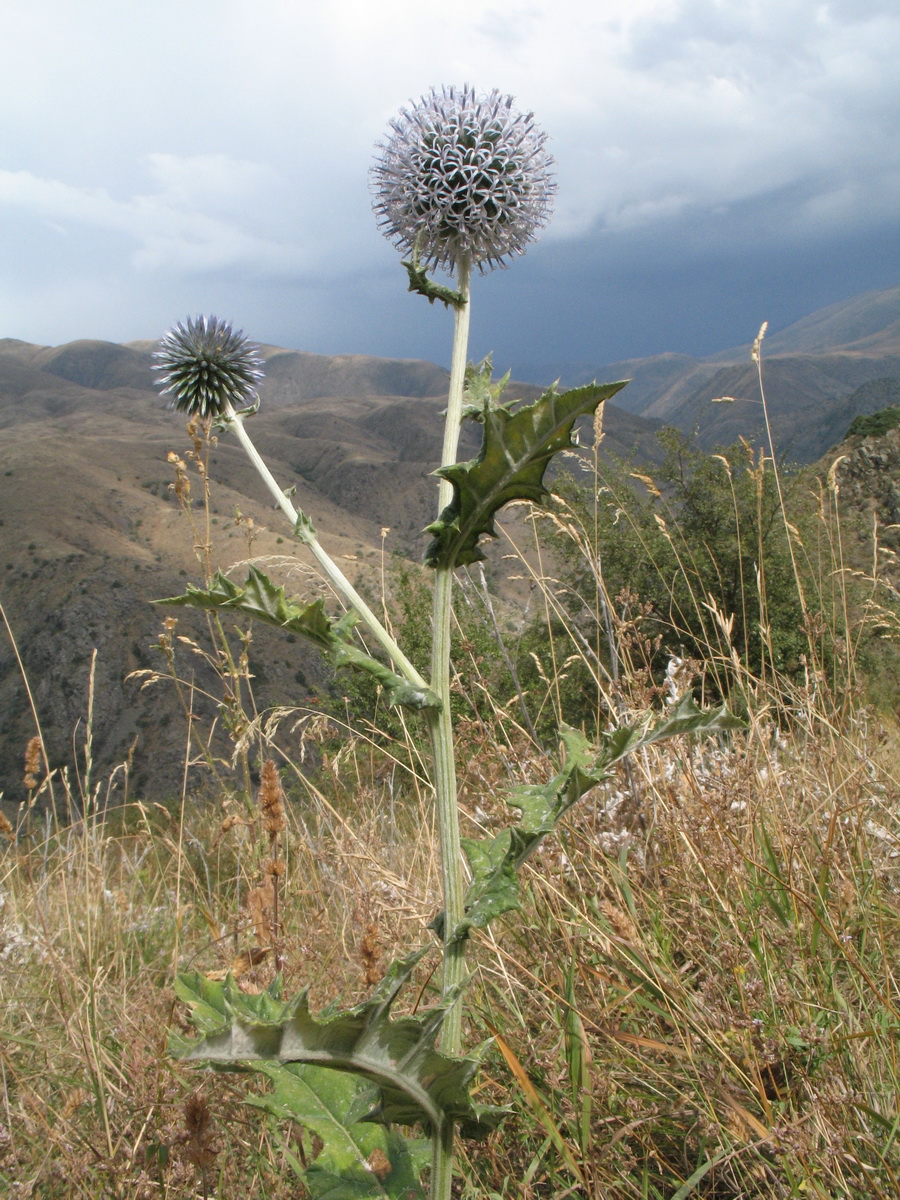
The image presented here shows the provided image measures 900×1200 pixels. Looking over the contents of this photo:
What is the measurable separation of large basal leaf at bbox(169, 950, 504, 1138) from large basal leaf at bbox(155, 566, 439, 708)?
0.47 metres

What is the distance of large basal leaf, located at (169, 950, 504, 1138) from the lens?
1.15 metres

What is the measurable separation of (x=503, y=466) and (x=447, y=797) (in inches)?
27.0

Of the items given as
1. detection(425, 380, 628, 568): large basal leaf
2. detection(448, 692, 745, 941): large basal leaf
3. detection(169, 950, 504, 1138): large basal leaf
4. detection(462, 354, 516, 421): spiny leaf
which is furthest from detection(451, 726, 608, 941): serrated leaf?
detection(462, 354, 516, 421): spiny leaf

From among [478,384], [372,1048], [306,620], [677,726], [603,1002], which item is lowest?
[603,1002]

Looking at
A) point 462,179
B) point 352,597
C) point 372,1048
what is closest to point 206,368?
point 462,179

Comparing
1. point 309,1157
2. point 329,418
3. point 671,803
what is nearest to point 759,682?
point 671,803

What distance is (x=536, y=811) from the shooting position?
1.49m

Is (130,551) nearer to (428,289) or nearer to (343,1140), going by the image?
(428,289)

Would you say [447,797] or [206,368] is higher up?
[206,368]

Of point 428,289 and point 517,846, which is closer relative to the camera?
point 517,846

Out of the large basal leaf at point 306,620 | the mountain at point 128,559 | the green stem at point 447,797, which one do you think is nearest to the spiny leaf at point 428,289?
the green stem at point 447,797

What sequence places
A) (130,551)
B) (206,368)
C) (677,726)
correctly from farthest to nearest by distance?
(130,551)
(206,368)
(677,726)

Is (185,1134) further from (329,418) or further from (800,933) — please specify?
(329,418)

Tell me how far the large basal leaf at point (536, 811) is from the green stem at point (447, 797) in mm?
48
